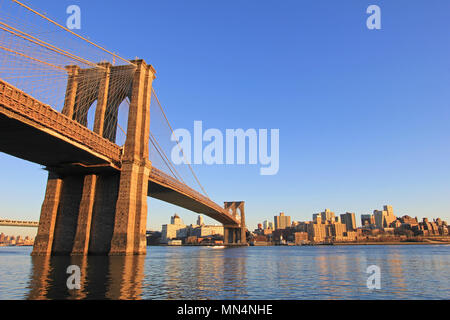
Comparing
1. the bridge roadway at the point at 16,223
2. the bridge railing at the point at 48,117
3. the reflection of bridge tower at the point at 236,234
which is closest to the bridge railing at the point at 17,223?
the bridge roadway at the point at 16,223

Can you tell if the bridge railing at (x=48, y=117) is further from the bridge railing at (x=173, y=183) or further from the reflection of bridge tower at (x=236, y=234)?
the reflection of bridge tower at (x=236, y=234)

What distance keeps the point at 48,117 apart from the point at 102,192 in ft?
48.2

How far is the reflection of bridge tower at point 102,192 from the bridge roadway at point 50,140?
1.52m

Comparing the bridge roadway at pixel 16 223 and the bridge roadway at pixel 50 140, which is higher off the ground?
the bridge roadway at pixel 50 140

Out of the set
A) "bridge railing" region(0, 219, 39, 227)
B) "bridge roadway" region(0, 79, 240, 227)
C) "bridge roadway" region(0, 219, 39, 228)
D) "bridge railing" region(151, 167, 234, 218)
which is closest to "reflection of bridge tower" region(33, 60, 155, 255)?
"bridge roadway" region(0, 79, 240, 227)

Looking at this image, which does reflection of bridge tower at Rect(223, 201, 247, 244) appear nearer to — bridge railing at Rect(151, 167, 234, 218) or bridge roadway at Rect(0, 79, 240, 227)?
bridge railing at Rect(151, 167, 234, 218)

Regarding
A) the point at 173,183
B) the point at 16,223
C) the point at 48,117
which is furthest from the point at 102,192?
the point at 16,223

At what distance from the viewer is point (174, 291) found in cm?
1427

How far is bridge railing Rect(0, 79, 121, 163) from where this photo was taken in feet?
86.7

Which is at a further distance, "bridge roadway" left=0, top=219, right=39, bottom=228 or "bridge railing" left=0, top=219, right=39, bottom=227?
"bridge roadway" left=0, top=219, right=39, bottom=228

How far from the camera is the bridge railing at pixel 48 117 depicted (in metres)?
26.4

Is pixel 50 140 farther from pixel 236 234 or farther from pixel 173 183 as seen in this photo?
pixel 236 234

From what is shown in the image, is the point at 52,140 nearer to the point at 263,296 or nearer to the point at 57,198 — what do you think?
the point at 57,198
